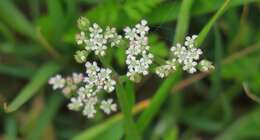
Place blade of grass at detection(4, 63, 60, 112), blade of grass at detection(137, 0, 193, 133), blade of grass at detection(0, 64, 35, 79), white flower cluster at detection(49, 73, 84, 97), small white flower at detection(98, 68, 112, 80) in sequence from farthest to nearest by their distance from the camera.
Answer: blade of grass at detection(0, 64, 35, 79) < blade of grass at detection(4, 63, 60, 112) < blade of grass at detection(137, 0, 193, 133) < white flower cluster at detection(49, 73, 84, 97) < small white flower at detection(98, 68, 112, 80)

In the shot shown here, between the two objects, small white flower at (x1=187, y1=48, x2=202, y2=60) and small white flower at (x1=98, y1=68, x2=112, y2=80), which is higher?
small white flower at (x1=187, y1=48, x2=202, y2=60)

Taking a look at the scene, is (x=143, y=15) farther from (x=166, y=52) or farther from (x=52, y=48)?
(x=52, y=48)

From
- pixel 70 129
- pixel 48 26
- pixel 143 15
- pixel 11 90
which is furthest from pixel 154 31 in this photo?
pixel 11 90

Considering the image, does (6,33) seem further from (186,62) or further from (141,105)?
(186,62)

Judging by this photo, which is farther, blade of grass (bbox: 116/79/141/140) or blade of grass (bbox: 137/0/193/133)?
blade of grass (bbox: 137/0/193/133)

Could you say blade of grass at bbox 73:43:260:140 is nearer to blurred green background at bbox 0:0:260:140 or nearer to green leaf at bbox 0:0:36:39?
blurred green background at bbox 0:0:260:140

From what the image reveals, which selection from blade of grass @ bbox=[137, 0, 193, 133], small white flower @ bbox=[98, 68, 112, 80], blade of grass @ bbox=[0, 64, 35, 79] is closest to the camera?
small white flower @ bbox=[98, 68, 112, 80]

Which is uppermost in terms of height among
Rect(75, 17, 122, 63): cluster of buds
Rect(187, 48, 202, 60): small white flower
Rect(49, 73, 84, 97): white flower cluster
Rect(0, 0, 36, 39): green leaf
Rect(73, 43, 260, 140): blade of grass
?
Rect(0, 0, 36, 39): green leaf

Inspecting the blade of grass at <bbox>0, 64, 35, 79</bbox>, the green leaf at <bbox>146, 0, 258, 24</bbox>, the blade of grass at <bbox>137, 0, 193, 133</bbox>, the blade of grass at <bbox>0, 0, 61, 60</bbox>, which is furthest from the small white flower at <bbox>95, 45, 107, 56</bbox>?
the blade of grass at <bbox>0, 64, 35, 79</bbox>
